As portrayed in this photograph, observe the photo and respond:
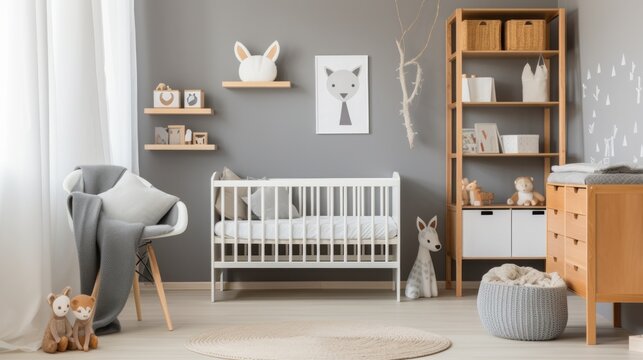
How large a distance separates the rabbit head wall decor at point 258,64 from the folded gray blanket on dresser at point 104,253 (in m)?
1.53

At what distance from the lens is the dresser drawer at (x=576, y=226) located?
3.23 m

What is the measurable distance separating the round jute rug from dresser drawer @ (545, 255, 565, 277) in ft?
2.19

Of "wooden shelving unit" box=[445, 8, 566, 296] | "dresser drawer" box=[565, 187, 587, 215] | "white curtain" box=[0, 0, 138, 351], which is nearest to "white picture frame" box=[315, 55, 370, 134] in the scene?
"wooden shelving unit" box=[445, 8, 566, 296]

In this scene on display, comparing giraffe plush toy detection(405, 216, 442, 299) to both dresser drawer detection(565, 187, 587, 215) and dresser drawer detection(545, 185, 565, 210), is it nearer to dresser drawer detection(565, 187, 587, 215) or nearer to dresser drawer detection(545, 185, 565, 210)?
dresser drawer detection(545, 185, 565, 210)

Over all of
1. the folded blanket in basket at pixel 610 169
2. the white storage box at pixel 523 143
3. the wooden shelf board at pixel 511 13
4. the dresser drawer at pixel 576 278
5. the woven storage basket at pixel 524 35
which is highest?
the wooden shelf board at pixel 511 13

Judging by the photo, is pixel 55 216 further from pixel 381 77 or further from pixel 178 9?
pixel 381 77

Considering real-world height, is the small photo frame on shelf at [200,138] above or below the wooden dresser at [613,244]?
above

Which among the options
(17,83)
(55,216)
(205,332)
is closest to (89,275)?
(55,216)

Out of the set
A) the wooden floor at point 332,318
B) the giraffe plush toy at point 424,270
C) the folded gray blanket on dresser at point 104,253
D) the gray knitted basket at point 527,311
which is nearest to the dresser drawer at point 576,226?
the gray knitted basket at point 527,311

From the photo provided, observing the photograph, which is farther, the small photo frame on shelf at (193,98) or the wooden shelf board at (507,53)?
the small photo frame on shelf at (193,98)

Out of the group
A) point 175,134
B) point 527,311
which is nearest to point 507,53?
point 527,311

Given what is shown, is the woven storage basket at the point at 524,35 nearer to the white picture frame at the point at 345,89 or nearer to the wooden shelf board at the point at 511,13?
the wooden shelf board at the point at 511,13

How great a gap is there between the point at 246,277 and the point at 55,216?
1583 millimetres

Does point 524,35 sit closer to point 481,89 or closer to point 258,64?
point 481,89
